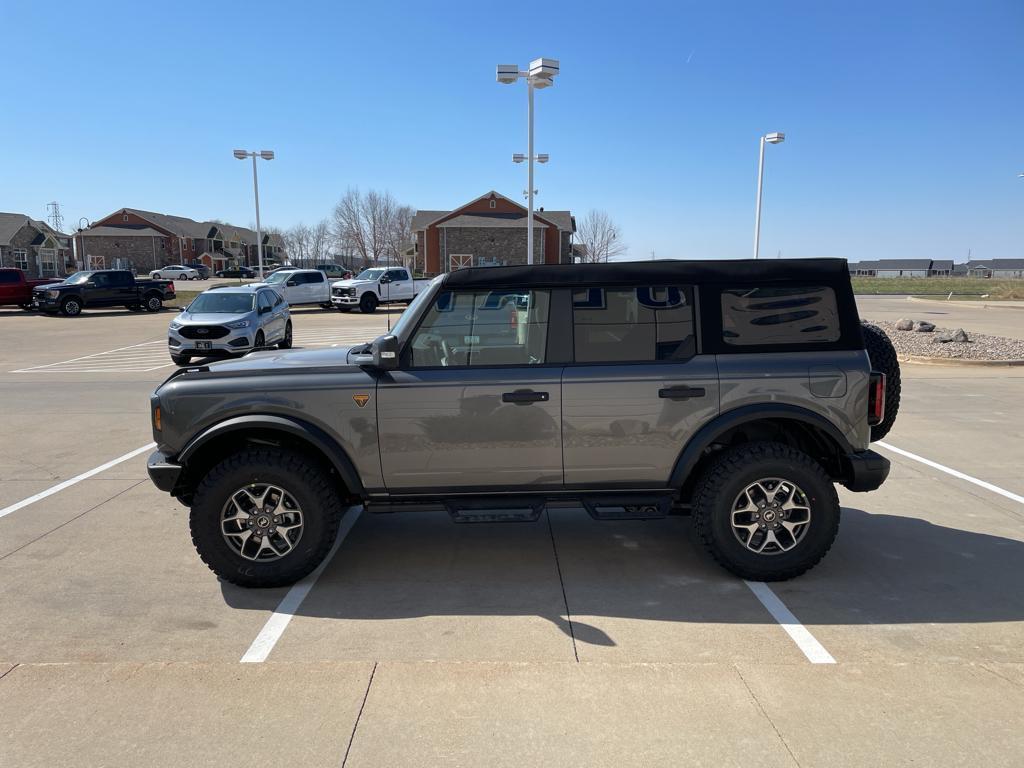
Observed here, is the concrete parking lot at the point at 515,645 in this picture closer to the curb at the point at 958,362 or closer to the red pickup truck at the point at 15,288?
the curb at the point at 958,362

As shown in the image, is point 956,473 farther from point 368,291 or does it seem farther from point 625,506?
point 368,291

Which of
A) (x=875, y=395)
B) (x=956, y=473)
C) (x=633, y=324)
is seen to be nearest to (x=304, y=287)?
(x=956, y=473)

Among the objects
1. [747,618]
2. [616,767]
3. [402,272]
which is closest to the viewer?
[616,767]

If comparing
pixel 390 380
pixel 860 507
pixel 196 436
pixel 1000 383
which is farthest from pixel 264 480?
pixel 1000 383

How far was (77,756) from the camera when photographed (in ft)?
9.02

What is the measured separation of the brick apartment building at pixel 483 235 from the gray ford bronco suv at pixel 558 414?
54392mm

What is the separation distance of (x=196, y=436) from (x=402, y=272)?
85.8ft

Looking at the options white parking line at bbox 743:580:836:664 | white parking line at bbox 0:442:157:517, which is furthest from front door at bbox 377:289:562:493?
white parking line at bbox 0:442:157:517

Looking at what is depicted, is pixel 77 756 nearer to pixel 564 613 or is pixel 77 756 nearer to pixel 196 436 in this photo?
pixel 196 436

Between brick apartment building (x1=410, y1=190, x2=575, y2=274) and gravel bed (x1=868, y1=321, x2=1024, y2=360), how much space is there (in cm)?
4153

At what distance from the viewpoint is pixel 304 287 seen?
30812mm

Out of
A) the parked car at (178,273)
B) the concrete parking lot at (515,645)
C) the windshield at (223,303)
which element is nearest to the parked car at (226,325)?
the windshield at (223,303)

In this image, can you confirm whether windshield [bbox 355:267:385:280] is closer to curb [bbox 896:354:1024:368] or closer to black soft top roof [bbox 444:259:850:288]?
curb [bbox 896:354:1024:368]

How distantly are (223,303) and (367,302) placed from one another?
13913mm
